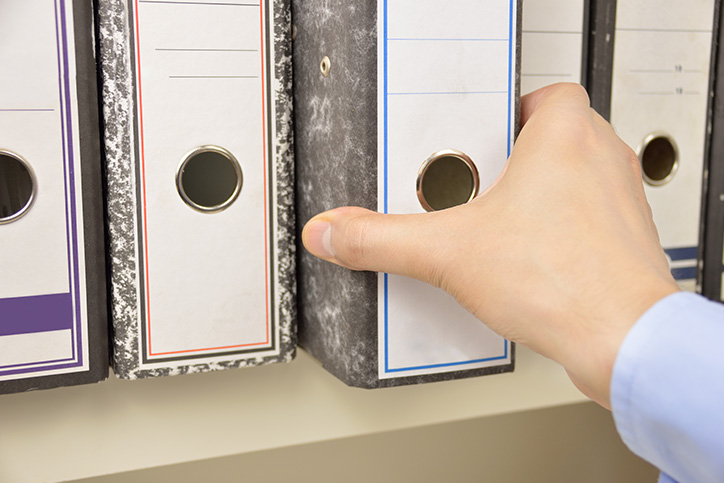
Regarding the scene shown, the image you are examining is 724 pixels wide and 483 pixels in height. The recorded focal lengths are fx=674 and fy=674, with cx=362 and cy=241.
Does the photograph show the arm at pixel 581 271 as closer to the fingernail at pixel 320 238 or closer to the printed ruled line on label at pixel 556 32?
the fingernail at pixel 320 238

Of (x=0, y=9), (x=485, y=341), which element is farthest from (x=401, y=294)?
(x=0, y=9)

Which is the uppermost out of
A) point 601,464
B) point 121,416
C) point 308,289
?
point 308,289

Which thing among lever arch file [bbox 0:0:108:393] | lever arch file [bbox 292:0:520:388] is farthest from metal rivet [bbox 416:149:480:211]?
lever arch file [bbox 0:0:108:393]

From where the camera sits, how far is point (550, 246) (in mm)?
352

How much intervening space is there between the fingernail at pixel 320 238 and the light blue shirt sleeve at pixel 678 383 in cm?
18

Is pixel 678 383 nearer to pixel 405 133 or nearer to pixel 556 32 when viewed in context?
pixel 405 133

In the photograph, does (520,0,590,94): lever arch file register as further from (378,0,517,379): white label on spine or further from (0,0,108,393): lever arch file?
(0,0,108,393): lever arch file

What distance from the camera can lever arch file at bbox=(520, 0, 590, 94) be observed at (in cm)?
54

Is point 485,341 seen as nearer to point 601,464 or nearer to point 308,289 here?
point 308,289

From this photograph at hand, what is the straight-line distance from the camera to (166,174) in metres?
0.45

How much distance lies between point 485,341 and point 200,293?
0.64 feet

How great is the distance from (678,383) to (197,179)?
0.32 m

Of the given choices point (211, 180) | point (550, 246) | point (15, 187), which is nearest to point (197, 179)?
point (211, 180)

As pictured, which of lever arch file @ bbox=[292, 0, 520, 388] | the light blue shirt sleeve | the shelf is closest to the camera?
the light blue shirt sleeve
